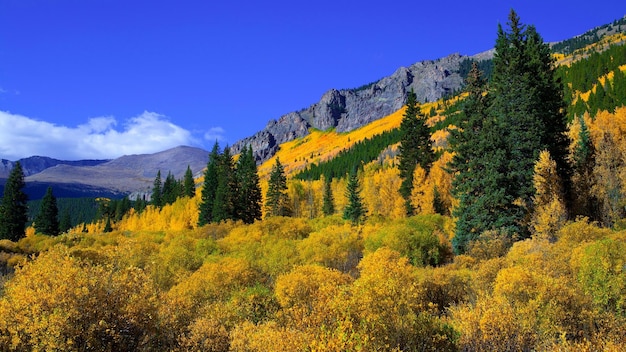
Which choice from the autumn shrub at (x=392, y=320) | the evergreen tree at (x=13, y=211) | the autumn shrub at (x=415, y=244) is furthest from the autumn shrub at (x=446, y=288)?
the evergreen tree at (x=13, y=211)

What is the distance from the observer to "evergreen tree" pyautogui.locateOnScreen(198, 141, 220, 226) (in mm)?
73625

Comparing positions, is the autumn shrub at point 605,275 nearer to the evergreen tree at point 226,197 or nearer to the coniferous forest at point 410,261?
the coniferous forest at point 410,261

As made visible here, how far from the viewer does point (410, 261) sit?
32562 millimetres

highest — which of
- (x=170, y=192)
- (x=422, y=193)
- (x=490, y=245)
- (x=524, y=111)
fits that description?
(x=524, y=111)

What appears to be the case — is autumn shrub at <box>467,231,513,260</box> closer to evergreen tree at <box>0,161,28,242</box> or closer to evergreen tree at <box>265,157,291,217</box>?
evergreen tree at <box>265,157,291,217</box>

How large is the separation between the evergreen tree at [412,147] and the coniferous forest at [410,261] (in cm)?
24

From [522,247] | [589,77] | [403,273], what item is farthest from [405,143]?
[589,77]

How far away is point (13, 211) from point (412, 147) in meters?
60.1

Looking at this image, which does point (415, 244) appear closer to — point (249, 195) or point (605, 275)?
point (605, 275)

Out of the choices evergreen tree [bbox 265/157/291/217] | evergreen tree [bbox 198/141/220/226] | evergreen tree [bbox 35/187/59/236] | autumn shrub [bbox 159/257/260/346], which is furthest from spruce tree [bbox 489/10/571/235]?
evergreen tree [bbox 35/187/59/236]

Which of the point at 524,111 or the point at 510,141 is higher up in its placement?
the point at 524,111

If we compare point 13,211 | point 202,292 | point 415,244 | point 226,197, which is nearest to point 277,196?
point 226,197

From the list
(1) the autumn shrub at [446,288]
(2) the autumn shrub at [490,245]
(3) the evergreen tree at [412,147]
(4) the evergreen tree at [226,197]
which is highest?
(3) the evergreen tree at [412,147]

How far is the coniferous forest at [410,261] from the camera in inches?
437
